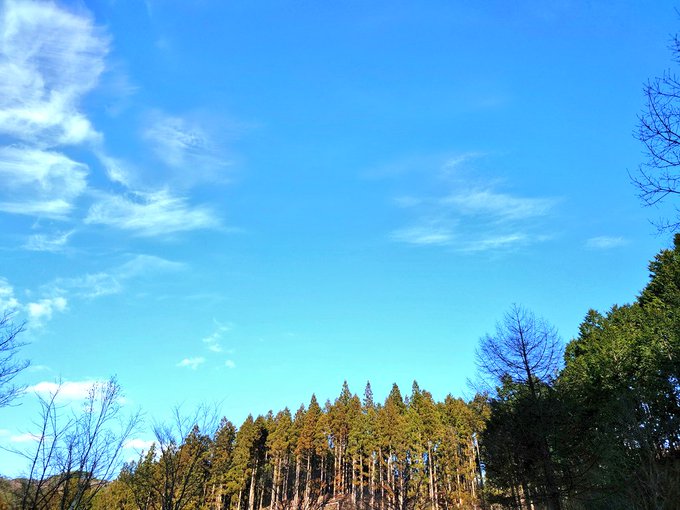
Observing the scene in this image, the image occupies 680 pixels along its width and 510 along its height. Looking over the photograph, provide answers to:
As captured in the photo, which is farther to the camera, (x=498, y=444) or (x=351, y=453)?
(x=351, y=453)

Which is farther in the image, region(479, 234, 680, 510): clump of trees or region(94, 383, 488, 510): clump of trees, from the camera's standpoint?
region(94, 383, 488, 510): clump of trees

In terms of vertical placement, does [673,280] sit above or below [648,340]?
above

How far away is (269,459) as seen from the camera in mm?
63250

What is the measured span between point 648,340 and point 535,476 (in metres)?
17.0

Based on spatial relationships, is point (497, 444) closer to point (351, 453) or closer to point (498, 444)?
point (498, 444)

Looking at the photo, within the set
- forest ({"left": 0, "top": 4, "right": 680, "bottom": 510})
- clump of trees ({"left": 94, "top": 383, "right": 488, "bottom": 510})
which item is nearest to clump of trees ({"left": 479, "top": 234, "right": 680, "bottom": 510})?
forest ({"left": 0, "top": 4, "right": 680, "bottom": 510})

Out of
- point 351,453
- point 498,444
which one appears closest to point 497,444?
point 498,444

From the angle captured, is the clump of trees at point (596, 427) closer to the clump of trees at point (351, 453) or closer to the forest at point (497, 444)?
the forest at point (497, 444)

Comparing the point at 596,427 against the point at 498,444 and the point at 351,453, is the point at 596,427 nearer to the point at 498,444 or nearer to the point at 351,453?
the point at 498,444

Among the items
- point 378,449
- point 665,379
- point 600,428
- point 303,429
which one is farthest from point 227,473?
point 665,379

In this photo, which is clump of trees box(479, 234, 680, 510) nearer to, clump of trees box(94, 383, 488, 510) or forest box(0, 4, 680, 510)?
forest box(0, 4, 680, 510)

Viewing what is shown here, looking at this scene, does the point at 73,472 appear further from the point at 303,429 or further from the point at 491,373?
the point at 303,429

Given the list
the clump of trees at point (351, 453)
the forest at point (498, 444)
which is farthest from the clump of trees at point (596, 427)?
the clump of trees at point (351, 453)

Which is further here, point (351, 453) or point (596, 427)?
point (351, 453)
